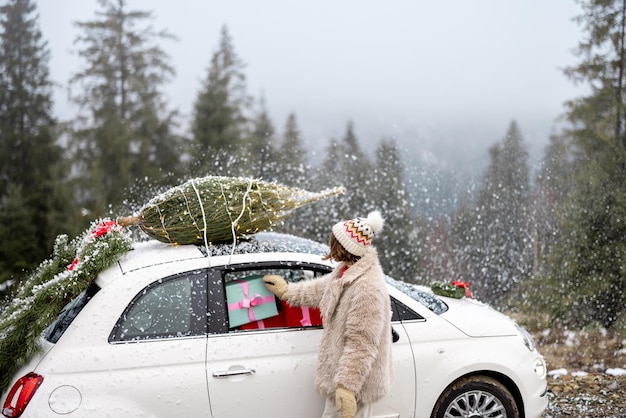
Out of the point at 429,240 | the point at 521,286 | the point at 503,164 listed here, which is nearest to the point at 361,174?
the point at 429,240

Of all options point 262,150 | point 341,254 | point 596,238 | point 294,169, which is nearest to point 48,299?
point 341,254

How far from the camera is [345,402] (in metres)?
3.38

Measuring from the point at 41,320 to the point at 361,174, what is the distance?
1818 centimetres

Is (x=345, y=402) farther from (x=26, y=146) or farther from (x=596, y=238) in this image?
(x=26, y=146)

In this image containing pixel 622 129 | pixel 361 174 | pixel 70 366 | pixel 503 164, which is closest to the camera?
pixel 70 366

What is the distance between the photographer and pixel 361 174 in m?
21.4

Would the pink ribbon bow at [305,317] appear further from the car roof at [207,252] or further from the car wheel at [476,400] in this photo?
the car wheel at [476,400]

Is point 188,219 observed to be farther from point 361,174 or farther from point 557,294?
point 361,174

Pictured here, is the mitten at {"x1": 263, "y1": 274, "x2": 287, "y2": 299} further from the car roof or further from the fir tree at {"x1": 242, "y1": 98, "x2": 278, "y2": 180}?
the fir tree at {"x1": 242, "y1": 98, "x2": 278, "y2": 180}

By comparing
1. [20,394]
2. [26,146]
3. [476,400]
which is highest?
[26,146]

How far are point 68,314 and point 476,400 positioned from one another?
2.87 metres

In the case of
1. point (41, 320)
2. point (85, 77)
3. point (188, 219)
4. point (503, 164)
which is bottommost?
point (503, 164)

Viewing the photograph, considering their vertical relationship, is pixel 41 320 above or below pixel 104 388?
above

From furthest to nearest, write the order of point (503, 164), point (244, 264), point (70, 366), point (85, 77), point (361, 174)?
1. point (85, 77)
2. point (361, 174)
3. point (503, 164)
4. point (244, 264)
5. point (70, 366)
